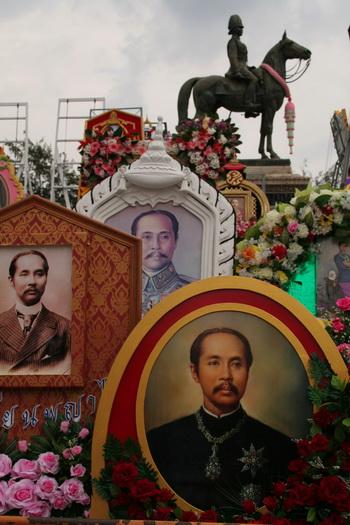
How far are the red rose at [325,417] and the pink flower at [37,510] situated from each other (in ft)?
3.89

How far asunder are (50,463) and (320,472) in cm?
116

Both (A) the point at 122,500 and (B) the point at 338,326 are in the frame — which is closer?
(A) the point at 122,500

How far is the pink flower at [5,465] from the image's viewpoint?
3.33m

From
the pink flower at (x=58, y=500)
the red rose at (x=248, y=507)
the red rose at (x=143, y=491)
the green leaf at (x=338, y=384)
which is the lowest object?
the pink flower at (x=58, y=500)

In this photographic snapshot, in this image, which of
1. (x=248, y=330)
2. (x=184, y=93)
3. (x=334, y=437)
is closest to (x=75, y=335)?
(x=248, y=330)

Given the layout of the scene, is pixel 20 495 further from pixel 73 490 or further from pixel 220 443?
pixel 220 443

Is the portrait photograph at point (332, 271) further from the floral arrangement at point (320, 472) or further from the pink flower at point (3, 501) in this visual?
the pink flower at point (3, 501)

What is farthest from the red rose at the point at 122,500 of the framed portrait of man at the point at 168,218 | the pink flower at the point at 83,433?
the framed portrait of man at the point at 168,218

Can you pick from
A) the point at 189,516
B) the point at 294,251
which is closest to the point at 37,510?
the point at 189,516

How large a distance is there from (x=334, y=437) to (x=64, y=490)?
1.14 m

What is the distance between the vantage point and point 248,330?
10.3ft

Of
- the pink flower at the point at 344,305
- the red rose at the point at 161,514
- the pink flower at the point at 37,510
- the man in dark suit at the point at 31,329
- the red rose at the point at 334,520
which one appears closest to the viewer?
the red rose at the point at 334,520

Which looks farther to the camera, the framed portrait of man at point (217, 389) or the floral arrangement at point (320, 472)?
the framed portrait of man at point (217, 389)

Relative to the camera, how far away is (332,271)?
19.2 feet
